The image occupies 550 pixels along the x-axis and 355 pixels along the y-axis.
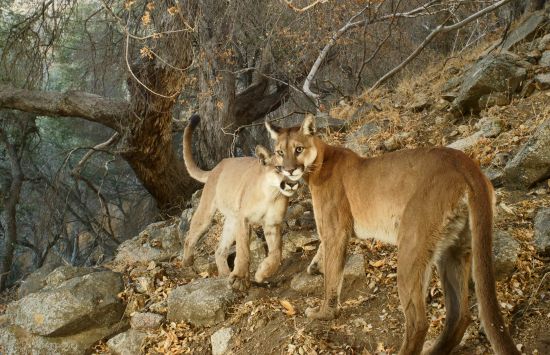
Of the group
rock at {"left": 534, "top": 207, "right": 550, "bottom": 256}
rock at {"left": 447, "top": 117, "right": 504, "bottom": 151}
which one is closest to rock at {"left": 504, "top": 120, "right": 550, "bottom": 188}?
rock at {"left": 534, "top": 207, "right": 550, "bottom": 256}

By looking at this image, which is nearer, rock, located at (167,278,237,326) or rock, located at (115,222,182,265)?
rock, located at (167,278,237,326)

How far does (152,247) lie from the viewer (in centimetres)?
832

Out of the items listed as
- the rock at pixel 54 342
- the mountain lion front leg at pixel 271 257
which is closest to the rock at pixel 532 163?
the mountain lion front leg at pixel 271 257

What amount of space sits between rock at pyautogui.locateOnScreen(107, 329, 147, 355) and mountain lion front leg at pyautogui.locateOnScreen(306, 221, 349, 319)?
2133 mm

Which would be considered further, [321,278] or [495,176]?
[495,176]

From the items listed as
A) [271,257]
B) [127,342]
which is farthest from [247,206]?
[127,342]

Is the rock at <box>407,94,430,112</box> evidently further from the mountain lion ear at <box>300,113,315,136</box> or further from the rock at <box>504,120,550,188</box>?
the mountain lion ear at <box>300,113,315,136</box>

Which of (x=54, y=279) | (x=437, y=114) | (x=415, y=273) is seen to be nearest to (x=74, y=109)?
(x=54, y=279)

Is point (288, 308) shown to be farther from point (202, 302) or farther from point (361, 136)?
point (361, 136)

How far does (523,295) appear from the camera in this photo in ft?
14.5

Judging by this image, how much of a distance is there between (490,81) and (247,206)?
182 inches

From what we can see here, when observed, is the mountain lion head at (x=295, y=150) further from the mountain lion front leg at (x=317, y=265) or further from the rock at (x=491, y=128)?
the rock at (x=491, y=128)

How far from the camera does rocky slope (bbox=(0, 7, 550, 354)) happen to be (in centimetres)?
457

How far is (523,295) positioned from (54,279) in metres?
5.53
